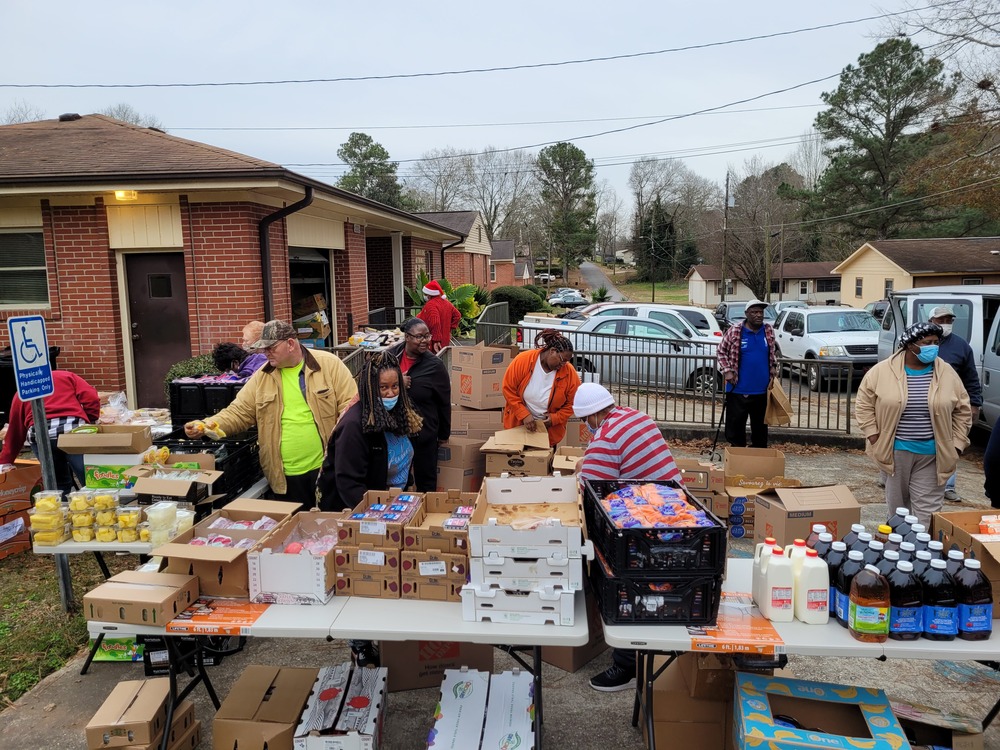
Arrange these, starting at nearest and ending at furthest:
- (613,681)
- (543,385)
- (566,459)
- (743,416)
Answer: (613,681), (543,385), (566,459), (743,416)

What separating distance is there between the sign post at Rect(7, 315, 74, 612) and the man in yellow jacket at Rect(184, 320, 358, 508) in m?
1.08

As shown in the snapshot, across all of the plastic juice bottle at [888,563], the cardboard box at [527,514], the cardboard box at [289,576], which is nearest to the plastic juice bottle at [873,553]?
the plastic juice bottle at [888,563]

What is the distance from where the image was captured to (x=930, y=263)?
3030 centimetres

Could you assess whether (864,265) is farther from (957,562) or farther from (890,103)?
(957,562)

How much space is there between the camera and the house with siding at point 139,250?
845 cm

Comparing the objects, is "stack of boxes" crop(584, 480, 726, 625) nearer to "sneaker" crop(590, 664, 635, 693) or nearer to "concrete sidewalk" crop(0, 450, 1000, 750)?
"concrete sidewalk" crop(0, 450, 1000, 750)

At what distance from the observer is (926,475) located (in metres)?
5.16

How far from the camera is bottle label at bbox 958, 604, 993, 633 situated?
112 inches

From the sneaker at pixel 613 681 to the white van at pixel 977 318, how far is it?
19.5 feet

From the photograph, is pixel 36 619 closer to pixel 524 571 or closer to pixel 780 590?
pixel 524 571

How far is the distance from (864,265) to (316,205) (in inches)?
1290

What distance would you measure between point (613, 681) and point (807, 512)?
188 centimetres

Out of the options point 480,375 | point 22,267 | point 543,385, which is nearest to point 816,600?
point 543,385

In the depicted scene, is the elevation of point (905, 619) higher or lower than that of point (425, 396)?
lower
